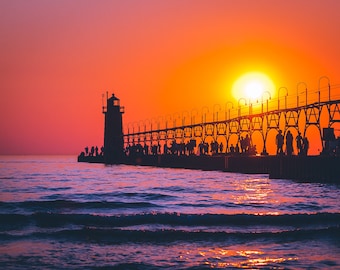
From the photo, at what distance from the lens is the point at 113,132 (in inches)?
4336

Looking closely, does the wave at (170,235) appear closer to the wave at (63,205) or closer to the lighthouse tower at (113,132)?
the wave at (63,205)

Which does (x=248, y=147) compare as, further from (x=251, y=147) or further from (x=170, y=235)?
(x=170, y=235)

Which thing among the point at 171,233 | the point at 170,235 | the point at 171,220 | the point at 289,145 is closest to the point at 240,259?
the point at 170,235

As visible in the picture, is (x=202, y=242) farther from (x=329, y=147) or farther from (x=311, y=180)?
(x=329, y=147)

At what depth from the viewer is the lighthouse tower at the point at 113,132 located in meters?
109

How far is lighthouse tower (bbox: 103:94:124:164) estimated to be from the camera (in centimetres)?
10919

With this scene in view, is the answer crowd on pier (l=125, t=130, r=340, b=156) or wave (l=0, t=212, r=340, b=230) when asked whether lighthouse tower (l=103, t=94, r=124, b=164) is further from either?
wave (l=0, t=212, r=340, b=230)

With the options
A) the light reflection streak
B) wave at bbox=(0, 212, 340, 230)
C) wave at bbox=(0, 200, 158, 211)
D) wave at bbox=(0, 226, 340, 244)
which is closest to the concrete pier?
wave at bbox=(0, 200, 158, 211)

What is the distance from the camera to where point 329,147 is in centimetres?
4169

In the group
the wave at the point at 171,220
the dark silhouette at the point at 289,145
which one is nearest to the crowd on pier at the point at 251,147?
the dark silhouette at the point at 289,145

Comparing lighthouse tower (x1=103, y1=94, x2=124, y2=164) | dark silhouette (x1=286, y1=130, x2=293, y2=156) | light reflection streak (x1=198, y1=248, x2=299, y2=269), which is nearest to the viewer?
light reflection streak (x1=198, y1=248, x2=299, y2=269)

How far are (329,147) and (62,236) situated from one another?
103ft

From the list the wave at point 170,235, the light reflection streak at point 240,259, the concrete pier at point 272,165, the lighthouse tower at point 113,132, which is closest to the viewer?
the light reflection streak at point 240,259

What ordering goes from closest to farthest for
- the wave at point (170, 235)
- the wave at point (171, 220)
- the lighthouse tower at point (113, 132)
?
the wave at point (170, 235) → the wave at point (171, 220) → the lighthouse tower at point (113, 132)
